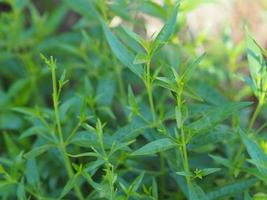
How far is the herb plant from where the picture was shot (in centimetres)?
113

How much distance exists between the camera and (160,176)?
1.43 meters

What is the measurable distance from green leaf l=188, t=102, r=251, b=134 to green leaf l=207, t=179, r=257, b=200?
0.45ft

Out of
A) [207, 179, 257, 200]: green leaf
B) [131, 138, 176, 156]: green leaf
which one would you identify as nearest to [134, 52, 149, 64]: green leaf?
[131, 138, 176, 156]: green leaf

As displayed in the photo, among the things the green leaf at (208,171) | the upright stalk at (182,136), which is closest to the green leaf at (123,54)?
the upright stalk at (182,136)

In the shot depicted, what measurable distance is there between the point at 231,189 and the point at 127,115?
0.37 metres

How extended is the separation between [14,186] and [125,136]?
0.33 meters

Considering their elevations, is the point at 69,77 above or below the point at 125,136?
below

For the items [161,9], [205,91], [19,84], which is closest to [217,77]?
[205,91]

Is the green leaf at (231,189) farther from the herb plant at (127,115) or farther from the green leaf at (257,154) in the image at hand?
the green leaf at (257,154)

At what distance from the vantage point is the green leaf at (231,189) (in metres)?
1.20

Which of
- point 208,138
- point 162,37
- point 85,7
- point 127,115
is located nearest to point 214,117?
point 208,138

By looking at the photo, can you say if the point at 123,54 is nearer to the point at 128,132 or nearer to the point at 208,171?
the point at 128,132

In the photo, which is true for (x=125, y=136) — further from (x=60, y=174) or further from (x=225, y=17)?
(x=225, y=17)

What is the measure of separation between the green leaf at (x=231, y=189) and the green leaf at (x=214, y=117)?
0.45ft
